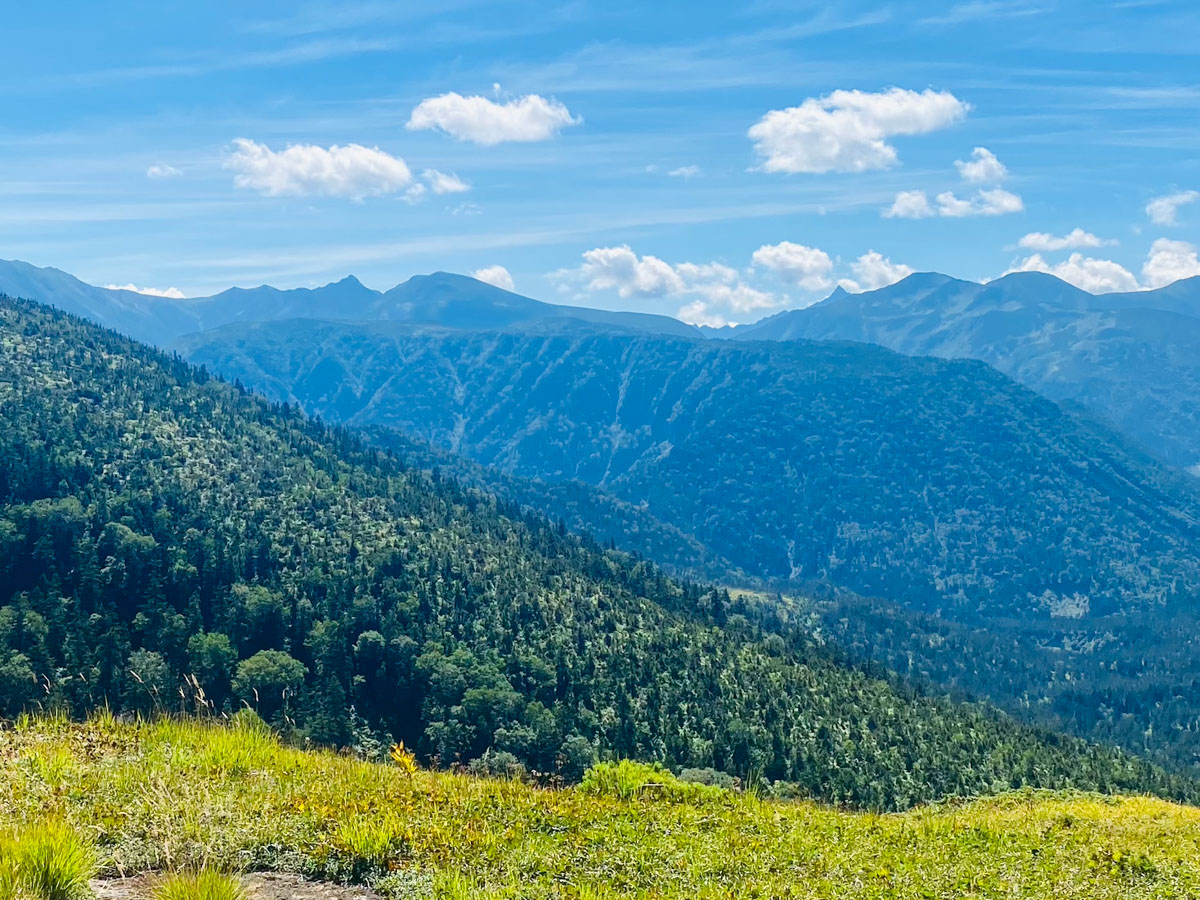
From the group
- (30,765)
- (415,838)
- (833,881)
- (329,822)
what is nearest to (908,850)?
(833,881)

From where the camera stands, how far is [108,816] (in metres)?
17.9

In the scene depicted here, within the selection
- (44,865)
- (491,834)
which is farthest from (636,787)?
(44,865)

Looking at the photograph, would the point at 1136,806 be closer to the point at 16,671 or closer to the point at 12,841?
the point at 12,841

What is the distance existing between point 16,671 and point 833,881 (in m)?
165

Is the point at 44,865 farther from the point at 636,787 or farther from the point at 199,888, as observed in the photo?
the point at 636,787

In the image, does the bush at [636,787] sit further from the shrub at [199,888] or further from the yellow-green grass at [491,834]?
the shrub at [199,888]

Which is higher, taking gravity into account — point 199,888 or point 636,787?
point 199,888

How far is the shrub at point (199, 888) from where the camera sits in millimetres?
14172

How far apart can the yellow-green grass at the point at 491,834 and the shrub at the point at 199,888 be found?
3.78 ft

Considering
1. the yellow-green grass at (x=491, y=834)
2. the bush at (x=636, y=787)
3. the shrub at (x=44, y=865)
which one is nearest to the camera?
the shrub at (x=44, y=865)

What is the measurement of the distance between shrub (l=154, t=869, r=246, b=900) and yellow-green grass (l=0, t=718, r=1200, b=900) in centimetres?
115

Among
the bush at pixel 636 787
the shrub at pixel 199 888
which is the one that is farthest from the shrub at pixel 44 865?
the bush at pixel 636 787

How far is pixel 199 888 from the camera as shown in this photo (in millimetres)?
14305

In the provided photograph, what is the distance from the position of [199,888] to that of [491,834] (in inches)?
287
